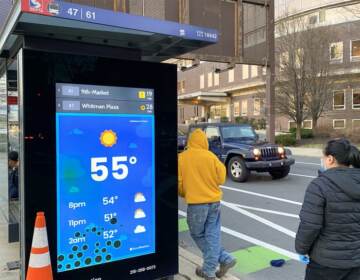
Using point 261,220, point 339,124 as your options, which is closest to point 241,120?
point 339,124

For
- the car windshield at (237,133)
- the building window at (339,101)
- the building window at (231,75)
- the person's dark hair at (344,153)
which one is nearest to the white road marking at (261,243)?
the person's dark hair at (344,153)

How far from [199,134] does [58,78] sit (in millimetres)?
1597

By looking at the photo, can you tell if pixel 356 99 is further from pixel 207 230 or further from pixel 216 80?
pixel 207 230

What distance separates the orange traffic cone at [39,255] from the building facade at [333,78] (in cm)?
2205

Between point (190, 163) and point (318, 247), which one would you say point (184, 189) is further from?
point (318, 247)

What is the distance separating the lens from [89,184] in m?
3.85

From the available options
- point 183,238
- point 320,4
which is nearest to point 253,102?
point 320,4

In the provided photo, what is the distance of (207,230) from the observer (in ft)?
14.6

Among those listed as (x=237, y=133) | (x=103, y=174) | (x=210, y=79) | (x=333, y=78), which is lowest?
(x=103, y=174)

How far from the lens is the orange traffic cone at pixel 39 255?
11.2ft

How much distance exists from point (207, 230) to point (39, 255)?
69.1 inches

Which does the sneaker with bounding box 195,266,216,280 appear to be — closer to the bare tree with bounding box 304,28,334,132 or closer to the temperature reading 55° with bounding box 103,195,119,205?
the temperature reading 55° with bounding box 103,195,119,205

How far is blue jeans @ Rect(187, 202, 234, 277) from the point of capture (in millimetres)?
4418

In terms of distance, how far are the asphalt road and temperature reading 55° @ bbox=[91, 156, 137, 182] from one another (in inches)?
78.1
